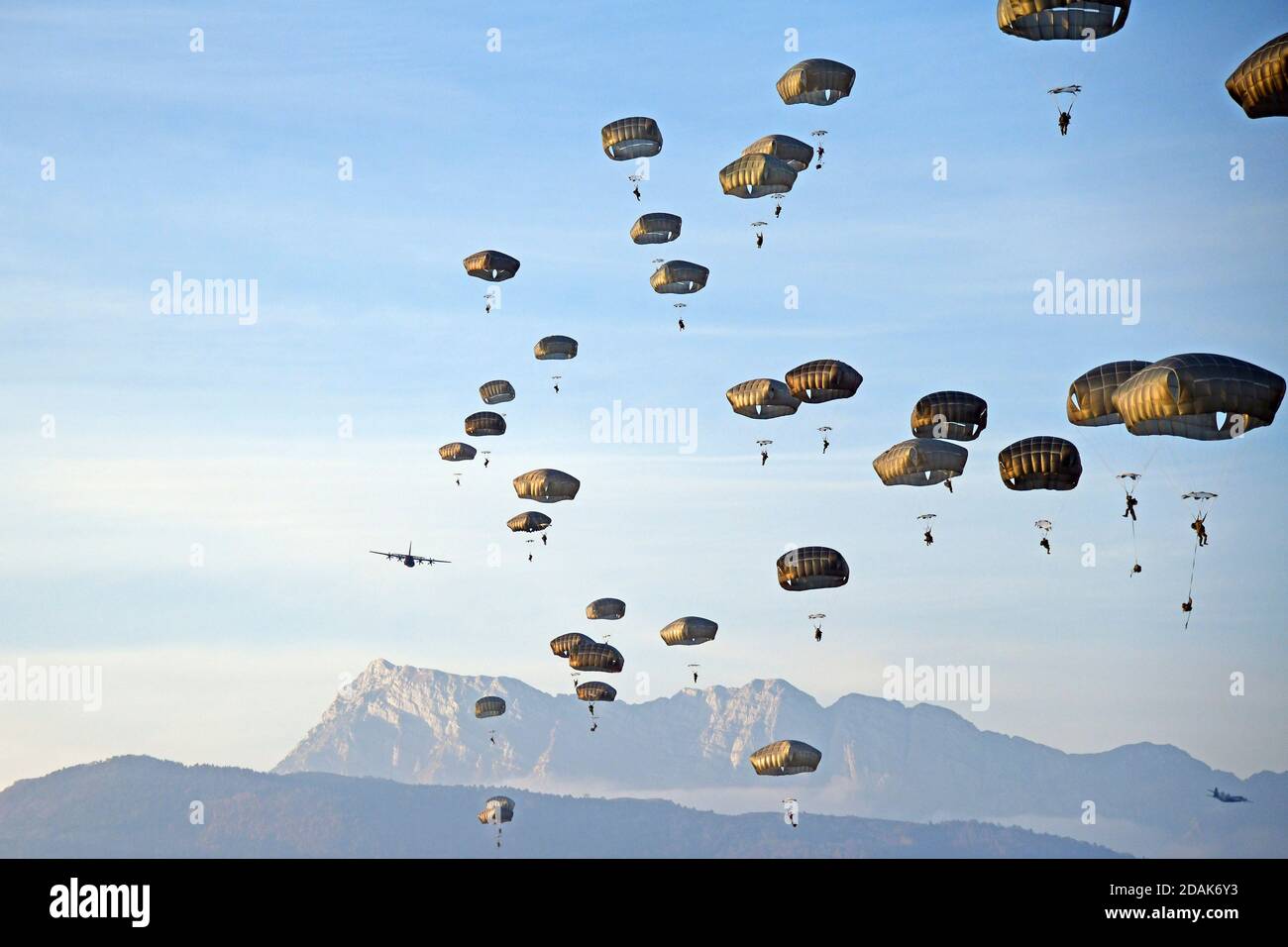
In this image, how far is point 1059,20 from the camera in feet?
292

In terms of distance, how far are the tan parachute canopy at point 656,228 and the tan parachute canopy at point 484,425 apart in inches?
883

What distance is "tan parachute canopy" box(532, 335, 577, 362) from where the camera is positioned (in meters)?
136

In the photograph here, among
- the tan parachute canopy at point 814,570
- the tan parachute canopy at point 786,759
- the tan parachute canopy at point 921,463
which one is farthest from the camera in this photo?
the tan parachute canopy at point 786,759

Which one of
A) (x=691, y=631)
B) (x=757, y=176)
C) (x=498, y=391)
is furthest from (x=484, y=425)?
(x=757, y=176)

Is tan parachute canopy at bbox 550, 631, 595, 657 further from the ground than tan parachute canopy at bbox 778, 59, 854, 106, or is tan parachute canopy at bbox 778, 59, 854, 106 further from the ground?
tan parachute canopy at bbox 778, 59, 854, 106

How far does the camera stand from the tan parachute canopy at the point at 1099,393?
93.3 m

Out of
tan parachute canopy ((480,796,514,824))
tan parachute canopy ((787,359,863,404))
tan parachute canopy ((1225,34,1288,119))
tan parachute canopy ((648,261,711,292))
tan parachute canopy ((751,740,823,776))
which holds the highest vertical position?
tan parachute canopy ((648,261,711,292))

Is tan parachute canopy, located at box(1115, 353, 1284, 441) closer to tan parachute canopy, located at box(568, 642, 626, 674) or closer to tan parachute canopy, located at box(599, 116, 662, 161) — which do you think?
tan parachute canopy, located at box(599, 116, 662, 161)

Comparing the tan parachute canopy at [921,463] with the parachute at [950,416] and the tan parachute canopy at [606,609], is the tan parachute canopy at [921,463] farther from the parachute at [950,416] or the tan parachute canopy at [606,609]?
the tan parachute canopy at [606,609]

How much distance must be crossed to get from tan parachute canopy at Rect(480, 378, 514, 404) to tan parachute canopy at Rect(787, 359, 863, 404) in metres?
34.4

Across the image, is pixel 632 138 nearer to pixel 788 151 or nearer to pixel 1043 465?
pixel 788 151

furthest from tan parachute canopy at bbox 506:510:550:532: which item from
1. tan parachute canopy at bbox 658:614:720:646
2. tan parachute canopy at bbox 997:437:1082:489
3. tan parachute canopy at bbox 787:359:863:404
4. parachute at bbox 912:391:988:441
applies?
tan parachute canopy at bbox 997:437:1082:489

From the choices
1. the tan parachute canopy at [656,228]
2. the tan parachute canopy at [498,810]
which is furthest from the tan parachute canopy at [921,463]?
the tan parachute canopy at [498,810]
